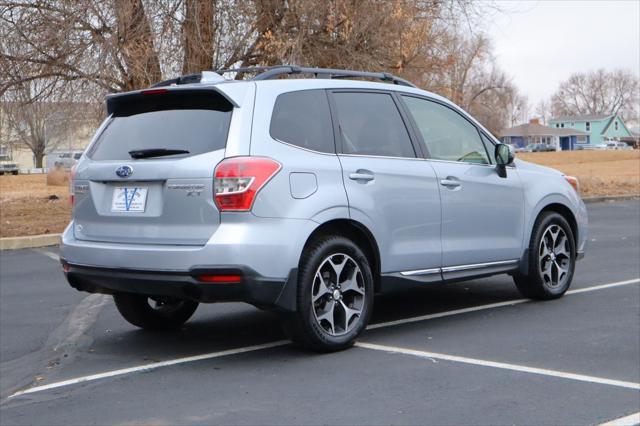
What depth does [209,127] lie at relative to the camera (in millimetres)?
5945

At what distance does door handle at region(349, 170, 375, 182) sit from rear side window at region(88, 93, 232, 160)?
0.98 m

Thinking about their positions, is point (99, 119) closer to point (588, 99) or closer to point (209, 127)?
point (209, 127)

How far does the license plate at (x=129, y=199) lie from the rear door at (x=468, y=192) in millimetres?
2285

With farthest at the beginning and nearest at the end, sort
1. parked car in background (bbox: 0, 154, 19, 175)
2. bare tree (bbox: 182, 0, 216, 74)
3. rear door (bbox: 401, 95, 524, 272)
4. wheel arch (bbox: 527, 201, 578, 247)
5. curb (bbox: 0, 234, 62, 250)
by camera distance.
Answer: parked car in background (bbox: 0, 154, 19, 175), bare tree (bbox: 182, 0, 216, 74), curb (bbox: 0, 234, 62, 250), wheel arch (bbox: 527, 201, 578, 247), rear door (bbox: 401, 95, 524, 272)

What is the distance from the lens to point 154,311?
7117 mm

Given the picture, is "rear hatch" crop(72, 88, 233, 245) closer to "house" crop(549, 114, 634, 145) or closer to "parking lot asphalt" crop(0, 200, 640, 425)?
"parking lot asphalt" crop(0, 200, 640, 425)

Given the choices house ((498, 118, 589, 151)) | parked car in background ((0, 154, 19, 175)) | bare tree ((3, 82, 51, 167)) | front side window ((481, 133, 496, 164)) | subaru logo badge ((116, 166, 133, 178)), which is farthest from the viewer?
house ((498, 118, 589, 151))

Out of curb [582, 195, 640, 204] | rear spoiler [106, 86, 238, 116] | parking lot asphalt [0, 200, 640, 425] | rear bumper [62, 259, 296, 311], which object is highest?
rear spoiler [106, 86, 238, 116]

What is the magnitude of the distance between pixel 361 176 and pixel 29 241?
912 centimetres

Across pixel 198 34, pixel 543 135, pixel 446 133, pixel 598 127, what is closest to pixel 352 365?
pixel 446 133

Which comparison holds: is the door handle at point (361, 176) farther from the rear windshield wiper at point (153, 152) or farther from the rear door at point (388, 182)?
the rear windshield wiper at point (153, 152)

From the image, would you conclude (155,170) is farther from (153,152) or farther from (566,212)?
(566,212)

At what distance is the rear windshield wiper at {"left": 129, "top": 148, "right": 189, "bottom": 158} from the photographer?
5.94 meters

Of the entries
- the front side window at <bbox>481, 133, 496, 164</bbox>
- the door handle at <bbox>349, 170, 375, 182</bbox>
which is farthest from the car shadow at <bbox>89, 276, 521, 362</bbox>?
the door handle at <bbox>349, 170, 375, 182</bbox>
